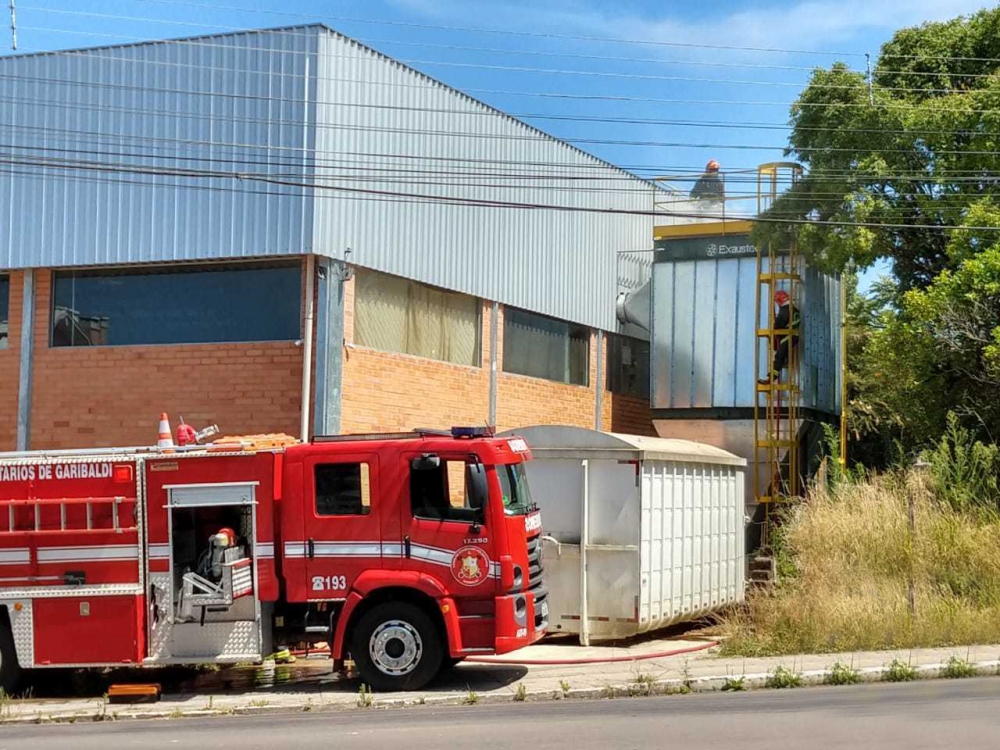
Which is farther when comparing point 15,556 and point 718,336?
point 718,336

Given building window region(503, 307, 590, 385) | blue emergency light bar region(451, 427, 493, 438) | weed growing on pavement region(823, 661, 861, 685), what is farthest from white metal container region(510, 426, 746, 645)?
building window region(503, 307, 590, 385)

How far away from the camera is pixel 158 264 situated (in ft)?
60.1

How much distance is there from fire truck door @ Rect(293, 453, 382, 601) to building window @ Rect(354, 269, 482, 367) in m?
5.93

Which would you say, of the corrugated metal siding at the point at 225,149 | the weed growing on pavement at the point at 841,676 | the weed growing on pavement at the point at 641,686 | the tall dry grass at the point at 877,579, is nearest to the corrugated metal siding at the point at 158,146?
the corrugated metal siding at the point at 225,149

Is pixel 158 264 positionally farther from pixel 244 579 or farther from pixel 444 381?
pixel 244 579

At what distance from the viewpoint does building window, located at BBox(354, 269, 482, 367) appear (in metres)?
18.7

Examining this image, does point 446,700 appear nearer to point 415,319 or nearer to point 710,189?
point 415,319

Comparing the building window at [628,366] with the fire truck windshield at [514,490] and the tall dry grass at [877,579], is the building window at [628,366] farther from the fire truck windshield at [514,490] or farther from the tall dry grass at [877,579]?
the fire truck windshield at [514,490]

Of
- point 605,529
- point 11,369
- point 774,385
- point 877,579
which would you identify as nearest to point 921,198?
point 774,385

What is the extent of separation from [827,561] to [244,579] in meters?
7.56

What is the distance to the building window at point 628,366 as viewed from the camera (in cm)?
2655

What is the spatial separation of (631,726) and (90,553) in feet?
20.2

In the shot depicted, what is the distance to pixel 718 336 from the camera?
2425 centimetres

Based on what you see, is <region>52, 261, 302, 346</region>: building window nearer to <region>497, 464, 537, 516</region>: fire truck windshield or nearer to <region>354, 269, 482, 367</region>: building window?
<region>354, 269, 482, 367</region>: building window
